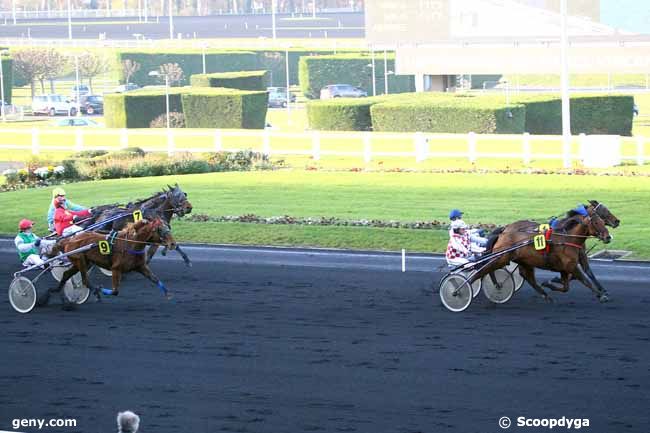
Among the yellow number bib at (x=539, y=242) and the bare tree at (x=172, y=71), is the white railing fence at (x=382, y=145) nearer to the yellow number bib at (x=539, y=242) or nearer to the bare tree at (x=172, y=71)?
the yellow number bib at (x=539, y=242)

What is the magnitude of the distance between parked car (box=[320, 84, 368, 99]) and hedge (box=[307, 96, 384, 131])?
1871 cm

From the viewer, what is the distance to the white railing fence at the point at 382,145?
29875mm

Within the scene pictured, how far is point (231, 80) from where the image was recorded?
58406 mm

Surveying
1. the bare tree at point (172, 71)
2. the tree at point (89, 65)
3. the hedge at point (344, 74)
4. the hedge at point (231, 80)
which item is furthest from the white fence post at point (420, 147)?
the tree at point (89, 65)

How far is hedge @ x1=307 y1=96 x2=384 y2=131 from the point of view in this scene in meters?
45.0

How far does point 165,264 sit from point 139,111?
32.6m

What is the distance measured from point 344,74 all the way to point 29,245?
5456 centimetres

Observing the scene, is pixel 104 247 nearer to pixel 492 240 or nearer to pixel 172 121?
pixel 492 240

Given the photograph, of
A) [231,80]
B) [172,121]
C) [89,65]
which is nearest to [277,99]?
[231,80]

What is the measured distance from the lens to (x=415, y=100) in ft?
143

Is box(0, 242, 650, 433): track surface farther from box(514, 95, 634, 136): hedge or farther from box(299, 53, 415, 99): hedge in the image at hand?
box(299, 53, 415, 99): hedge

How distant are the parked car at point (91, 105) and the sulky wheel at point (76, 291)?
1979 inches

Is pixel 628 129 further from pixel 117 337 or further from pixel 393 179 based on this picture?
pixel 117 337

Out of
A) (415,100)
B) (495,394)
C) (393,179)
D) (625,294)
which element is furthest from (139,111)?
(495,394)
